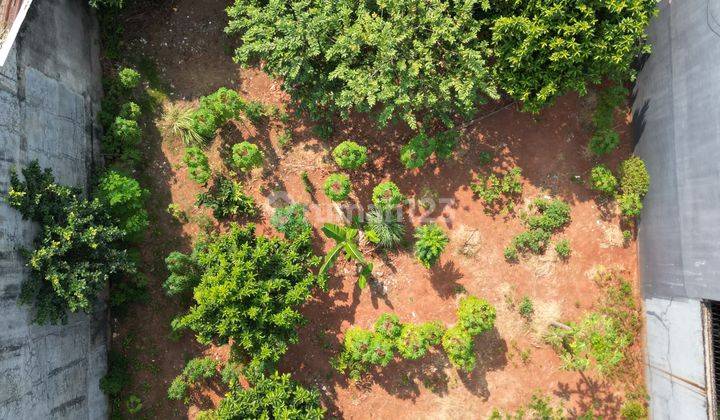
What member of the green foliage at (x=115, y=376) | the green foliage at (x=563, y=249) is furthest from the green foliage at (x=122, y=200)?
the green foliage at (x=563, y=249)

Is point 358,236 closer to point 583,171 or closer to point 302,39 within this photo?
point 302,39

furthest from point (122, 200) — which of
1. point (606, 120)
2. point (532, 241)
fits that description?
point (606, 120)

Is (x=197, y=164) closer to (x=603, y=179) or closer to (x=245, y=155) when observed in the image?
(x=245, y=155)

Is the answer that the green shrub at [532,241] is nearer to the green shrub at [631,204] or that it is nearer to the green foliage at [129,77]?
the green shrub at [631,204]

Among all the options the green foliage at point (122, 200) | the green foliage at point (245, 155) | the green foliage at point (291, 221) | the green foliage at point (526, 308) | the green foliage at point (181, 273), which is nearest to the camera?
the green foliage at point (122, 200)

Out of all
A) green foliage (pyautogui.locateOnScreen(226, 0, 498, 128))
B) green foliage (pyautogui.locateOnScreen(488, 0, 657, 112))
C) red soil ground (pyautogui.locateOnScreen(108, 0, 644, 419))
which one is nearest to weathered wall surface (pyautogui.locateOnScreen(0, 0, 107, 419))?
red soil ground (pyautogui.locateOnScreen(108, 0, 644, 419))
